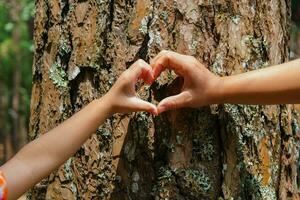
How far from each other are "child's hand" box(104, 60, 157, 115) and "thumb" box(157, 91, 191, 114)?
26 mm

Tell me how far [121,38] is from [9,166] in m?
0.46

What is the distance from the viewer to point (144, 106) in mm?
1542

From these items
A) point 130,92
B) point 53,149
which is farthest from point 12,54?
point 130,92

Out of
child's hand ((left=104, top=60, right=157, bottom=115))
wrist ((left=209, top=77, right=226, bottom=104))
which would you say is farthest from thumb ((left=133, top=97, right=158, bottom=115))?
wrist ((left=209, top=77, right=226, bottom=104))

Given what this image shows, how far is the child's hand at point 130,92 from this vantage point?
1.54 metres

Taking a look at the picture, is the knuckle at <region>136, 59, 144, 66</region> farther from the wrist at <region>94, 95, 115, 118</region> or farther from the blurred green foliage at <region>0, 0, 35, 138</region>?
the blurred green foliage at <region>0, 0, 35, 138</region>

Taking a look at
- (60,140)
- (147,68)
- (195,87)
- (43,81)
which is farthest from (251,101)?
(43,81)

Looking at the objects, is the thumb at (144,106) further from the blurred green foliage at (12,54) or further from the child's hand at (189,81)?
the blurred green foliage at (12,54)

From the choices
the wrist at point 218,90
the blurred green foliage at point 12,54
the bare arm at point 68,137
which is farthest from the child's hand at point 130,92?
the blurred green foliage at point 12,54

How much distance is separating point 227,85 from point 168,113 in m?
0.19

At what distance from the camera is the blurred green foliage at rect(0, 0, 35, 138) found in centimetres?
849

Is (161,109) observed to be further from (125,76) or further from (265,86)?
(265,86)

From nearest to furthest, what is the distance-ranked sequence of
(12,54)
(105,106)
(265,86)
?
(265,86), (105,106), (12,54)

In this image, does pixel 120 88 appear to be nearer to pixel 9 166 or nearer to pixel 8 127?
pixel 9 166
